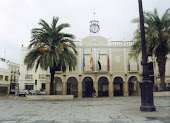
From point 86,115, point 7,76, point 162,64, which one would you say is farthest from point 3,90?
point 86,115

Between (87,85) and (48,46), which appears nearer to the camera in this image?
(48,46)

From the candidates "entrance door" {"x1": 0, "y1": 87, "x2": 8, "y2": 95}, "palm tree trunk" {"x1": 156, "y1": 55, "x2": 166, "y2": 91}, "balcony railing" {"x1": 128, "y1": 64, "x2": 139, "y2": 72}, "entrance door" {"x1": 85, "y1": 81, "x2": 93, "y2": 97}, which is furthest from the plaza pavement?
"entrance door" {"x1": 0, "y1": 87, "x2": 8, "y2": 95}

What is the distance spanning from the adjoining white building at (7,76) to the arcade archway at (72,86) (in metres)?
23.8

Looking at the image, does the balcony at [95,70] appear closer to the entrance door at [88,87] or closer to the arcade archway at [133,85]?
the entrance door at [88,87]

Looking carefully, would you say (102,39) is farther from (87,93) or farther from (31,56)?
(31,56)

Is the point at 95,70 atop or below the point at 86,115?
atop

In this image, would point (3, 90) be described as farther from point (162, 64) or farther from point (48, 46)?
point (162, 64)

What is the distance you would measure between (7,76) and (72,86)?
2638 centimetres

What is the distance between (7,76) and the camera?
48.4 meters

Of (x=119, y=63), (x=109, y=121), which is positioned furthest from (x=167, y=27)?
(x=109, y=121)

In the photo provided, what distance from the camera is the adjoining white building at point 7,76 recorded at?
4588cm

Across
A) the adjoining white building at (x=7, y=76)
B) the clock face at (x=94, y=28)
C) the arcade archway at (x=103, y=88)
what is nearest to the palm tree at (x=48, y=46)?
the clock face at (x=94, y=28)

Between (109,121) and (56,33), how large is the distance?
14.6m

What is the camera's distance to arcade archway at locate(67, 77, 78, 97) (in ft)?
97.3
